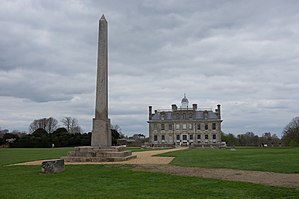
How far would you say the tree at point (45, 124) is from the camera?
87213 millimetres

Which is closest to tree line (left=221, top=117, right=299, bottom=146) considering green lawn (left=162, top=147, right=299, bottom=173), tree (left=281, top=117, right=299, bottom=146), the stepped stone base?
tree (left=281, top=117, right=299, bottom=146)

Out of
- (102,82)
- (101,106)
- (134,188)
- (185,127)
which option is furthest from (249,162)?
(185,127)

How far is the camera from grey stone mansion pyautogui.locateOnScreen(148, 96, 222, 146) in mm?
79438

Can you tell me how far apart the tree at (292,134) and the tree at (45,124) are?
2112 inches

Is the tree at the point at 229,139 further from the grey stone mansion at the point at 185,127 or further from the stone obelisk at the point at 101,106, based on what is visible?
the stone obelisk at the point at 101,106

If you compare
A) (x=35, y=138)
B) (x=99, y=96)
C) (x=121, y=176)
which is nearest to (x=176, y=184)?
(x=121, y=176)

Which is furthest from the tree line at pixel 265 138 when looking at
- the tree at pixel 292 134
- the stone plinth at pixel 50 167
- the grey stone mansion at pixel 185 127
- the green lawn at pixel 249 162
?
the stone plinth at pixel 50 167

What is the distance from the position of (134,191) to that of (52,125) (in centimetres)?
8238

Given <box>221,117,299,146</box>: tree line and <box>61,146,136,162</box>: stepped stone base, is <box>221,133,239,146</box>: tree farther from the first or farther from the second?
<box>61,146,136,162</box>: stepped stone base

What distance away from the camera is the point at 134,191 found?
897 cm

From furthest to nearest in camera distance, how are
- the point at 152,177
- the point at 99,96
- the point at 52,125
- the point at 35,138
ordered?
the point at 52,125
the point at 35,138
the point at 99,96
the point at 152,177

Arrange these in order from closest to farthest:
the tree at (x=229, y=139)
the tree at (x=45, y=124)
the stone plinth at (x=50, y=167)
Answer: the stone plinth at (x=50, y=167)
the tree at (x=229, y=139)
the tree at (x=45, y=124)

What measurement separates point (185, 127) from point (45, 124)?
34.4 m

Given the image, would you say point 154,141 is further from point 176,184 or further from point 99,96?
point 176,184
